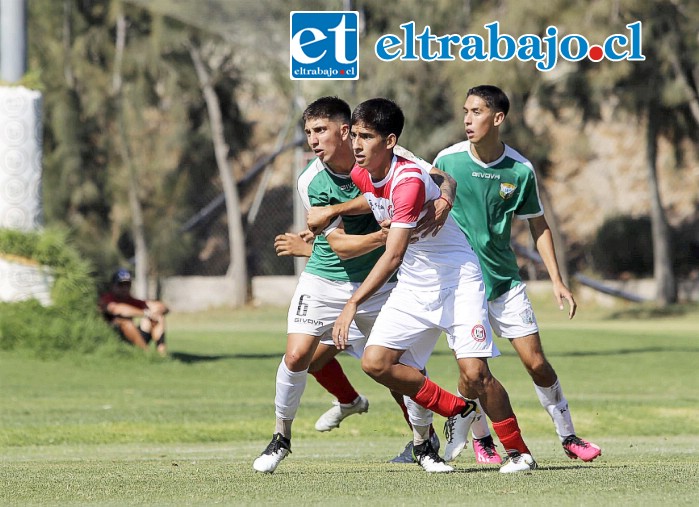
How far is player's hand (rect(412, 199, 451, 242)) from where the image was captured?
26.0 feet

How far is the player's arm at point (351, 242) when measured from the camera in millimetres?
8242

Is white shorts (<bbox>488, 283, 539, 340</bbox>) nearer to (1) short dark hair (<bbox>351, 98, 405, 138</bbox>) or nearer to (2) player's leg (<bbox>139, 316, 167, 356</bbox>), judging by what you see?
(1) short dark hair (<bbox>351, 98, 405, 138</bbox>)

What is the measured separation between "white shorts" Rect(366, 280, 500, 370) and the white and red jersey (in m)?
0.06

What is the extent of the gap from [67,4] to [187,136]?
5.39 m

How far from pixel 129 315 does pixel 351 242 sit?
12.2 metres

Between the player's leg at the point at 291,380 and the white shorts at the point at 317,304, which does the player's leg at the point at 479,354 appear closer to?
the white shorts at the point at 317,304

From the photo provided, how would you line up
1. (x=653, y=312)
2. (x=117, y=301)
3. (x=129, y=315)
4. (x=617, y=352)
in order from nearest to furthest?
(x=129, y=315)
(x=117, y=301)
(x=617, y=352)
(x=653, y=312)

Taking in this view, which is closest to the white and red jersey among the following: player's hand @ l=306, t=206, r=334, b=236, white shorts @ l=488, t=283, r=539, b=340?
player's hand @ l=306, t=206, r=334, b=236

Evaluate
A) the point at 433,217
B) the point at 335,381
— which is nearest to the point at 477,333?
the point at 433,217

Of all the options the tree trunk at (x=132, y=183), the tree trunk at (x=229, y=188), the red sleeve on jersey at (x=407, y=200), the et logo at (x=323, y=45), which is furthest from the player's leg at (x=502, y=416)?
the tree trunk at (x=132, y=183)

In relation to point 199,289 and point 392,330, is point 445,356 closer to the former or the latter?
point 392,330

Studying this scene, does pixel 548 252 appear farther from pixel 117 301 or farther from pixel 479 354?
pixel 117 301

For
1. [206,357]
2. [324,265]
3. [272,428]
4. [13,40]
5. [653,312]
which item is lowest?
[653,312]

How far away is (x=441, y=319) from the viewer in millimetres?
8055
